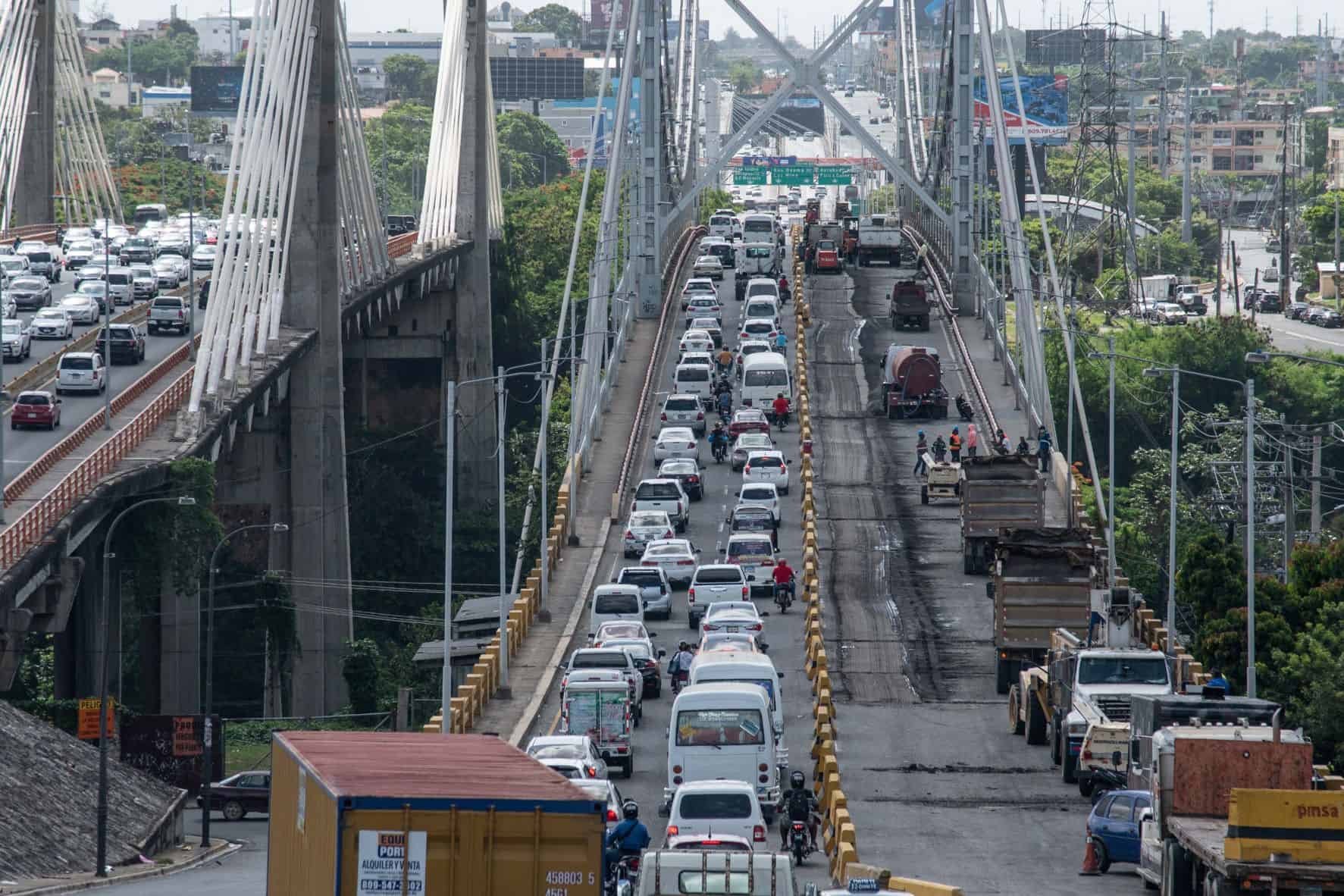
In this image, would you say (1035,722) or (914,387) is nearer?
(1035,722)

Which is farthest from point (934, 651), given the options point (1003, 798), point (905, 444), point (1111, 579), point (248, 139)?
point (248, 139)

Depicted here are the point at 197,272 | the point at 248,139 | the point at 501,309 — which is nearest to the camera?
the point at 248,139

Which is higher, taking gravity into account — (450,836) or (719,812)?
(450,836)

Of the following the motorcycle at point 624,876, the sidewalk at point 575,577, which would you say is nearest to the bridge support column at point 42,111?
the sidewalk at point 575,577

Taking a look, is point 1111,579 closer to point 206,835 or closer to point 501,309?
point 206,835

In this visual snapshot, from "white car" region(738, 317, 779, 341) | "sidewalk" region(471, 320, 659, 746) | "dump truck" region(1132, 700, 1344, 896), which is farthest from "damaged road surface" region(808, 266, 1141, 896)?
"sidewalk" region(471, 320, 659, 746)

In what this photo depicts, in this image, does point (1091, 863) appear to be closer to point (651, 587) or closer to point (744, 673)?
point (744, 673)

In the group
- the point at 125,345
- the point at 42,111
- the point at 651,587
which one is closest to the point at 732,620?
the point at 651,587
